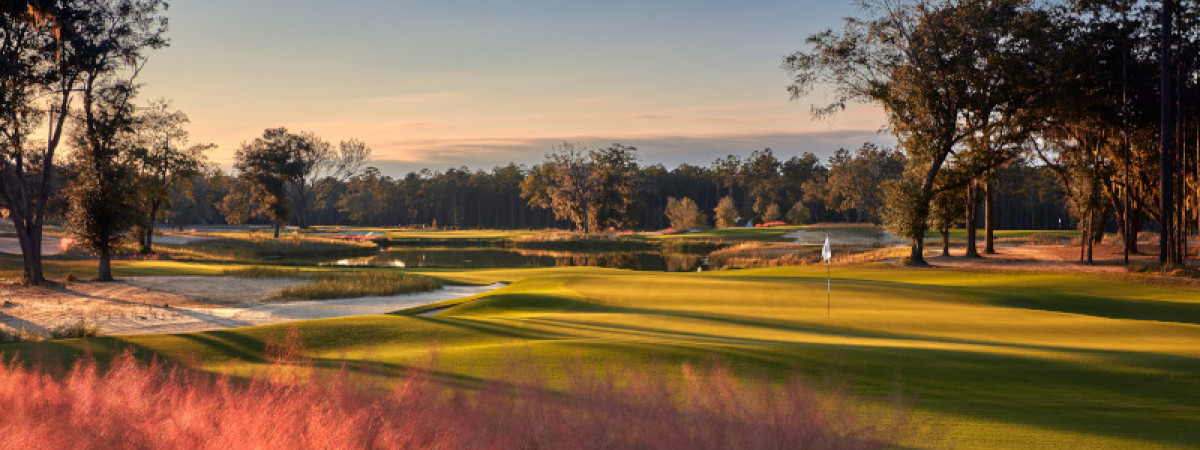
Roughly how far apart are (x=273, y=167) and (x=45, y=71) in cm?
5644

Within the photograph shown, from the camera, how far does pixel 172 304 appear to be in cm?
2023

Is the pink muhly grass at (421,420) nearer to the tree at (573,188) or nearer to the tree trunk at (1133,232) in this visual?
the tree trunk at (1133,232)

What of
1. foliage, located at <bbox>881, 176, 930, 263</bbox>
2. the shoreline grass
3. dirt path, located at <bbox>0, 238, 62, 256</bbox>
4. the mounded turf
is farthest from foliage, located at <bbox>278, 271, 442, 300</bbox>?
dirt path, located at <bbox>0, 238, 62, 256</bbox>

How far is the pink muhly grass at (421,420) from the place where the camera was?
4199mm

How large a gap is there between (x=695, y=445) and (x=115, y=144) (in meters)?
29.2

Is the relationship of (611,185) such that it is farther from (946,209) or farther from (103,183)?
(103,183)

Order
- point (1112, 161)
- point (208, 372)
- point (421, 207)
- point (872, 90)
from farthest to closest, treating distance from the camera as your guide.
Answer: point (421, 207) → point (1112, 161) → point (872, 90) → point (208, 372)

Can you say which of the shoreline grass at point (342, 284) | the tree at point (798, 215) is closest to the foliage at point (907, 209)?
the shoreline grass at point (342, 284)

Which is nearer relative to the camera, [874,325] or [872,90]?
[874,325]

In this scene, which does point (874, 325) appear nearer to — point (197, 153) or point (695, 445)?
point (695, 445)

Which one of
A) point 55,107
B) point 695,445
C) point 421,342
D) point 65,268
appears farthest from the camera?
point 65,268

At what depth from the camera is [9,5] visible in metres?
20.5

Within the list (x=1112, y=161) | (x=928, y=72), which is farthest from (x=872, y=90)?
(x=1112, y=161)

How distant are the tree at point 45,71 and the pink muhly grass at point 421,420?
72.4ft
